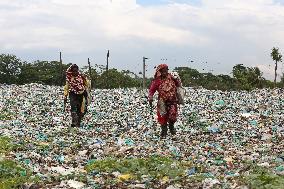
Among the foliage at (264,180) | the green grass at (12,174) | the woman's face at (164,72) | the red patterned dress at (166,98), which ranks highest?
the woman's face at (164,72)

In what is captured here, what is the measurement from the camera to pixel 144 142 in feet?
38.4

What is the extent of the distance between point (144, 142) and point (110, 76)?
2452cm

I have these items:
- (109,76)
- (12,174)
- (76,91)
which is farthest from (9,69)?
(12,174)

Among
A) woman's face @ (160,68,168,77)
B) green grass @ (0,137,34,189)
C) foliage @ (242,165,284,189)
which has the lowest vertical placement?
green grass @ (0,137,34,189)

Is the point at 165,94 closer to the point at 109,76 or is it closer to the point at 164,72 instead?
the point at 164,72

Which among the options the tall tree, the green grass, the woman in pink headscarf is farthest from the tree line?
the green grass

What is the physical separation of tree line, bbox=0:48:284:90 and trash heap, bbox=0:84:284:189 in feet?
44.3

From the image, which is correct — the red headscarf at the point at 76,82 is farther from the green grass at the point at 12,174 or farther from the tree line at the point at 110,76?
the tree line at the point at 110,76

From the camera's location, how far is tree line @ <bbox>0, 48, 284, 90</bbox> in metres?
35.0

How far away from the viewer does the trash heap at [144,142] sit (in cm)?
781

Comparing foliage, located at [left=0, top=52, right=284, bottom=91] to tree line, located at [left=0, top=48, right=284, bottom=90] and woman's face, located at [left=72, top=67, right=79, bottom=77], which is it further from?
woman's face, located at [left=72, top=67, right=79, bottom=77]

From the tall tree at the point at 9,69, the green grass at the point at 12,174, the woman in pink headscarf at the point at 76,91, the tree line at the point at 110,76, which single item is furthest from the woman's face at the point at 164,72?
the tall tree at the point at 9,69

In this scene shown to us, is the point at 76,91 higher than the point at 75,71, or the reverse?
the point at 75,71

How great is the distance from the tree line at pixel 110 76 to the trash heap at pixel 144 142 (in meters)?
13.5
